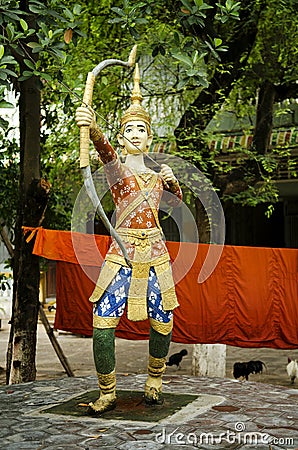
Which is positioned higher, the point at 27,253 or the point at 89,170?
the point at 89,170

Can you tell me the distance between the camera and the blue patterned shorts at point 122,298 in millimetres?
4797

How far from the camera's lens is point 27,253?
6.96 m

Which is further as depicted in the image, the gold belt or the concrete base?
the gold belt

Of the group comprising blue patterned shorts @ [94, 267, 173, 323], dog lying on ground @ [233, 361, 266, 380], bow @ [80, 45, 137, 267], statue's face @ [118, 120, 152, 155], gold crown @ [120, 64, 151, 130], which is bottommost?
dog lying on ground @ [233, 361, 266, 380]

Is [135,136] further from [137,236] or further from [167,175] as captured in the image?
[137,236]

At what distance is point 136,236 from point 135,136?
0.79 m

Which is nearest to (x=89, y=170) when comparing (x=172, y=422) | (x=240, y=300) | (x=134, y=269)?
(x=134, y=269)

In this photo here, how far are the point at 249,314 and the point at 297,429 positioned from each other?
2.94 meters

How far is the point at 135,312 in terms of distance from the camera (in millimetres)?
4805

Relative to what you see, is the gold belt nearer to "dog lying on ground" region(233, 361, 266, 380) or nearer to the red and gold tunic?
the red and gold tunic

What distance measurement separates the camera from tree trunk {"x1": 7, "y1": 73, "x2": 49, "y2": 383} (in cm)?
687

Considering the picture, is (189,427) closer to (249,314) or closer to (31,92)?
(249,314)

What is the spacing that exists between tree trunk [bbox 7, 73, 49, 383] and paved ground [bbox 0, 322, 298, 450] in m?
0.76

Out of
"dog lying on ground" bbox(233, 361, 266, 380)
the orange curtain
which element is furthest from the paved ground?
"dog lying on ground" bbox(233, 361, 266, 380)
